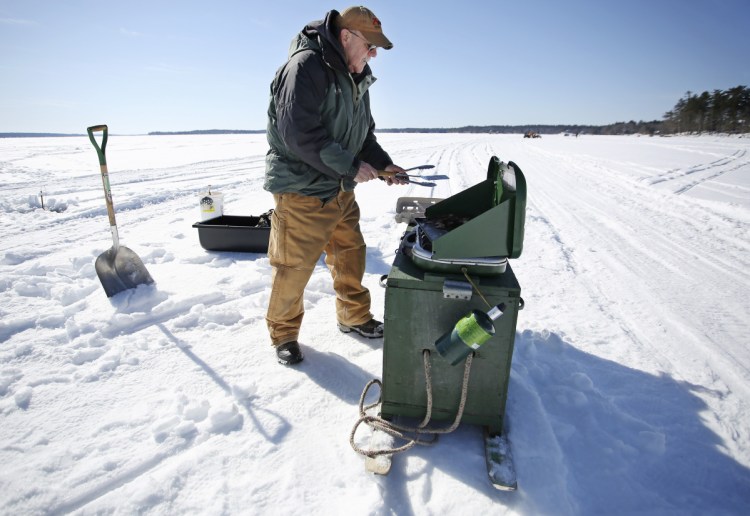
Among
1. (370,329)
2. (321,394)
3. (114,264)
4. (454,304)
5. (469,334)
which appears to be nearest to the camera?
(469,334)

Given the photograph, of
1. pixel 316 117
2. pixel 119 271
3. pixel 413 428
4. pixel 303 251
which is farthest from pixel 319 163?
pixel 119 271

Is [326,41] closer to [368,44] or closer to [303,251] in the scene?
[368,44]

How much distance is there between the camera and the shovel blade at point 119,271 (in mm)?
2732

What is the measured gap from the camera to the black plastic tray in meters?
3.58

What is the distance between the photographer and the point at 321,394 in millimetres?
1905

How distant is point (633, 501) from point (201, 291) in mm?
2738

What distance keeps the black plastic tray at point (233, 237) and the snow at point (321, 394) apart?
7.4 inches

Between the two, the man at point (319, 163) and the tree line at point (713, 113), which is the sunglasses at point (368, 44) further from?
the tree line at point (713, 113)

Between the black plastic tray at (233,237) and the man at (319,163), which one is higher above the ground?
the man at (319,163)

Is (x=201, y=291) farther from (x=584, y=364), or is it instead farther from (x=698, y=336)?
(x=698, y=336)

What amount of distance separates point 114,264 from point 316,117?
203 centimetres

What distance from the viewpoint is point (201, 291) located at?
2875mm

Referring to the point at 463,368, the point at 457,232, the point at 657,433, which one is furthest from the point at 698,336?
the point at 457,232

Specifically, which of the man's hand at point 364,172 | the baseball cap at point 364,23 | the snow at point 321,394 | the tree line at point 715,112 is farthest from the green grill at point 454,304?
the tree line at point 715,112
